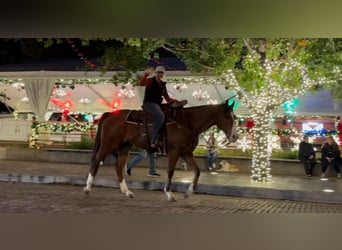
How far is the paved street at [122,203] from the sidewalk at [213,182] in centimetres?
42

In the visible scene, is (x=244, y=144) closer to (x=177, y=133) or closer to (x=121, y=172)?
(x=121, y=172)

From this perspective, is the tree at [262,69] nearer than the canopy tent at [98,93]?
Yes

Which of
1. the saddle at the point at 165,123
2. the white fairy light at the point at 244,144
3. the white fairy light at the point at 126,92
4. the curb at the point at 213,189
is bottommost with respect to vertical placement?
the curb at the point at 213,189

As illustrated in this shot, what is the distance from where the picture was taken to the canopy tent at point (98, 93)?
1656cm

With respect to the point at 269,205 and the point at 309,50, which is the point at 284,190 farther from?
the point at 309,50

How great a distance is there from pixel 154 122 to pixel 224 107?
4.43ft

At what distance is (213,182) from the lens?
452 inches

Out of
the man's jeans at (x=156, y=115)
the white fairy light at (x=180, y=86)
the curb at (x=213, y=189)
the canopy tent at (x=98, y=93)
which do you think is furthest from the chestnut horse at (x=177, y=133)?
the white fairy light at (x=180, y=86)

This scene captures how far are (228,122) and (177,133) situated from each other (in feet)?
3.23

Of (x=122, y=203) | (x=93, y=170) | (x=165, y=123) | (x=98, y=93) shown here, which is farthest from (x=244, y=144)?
(x=122, y=203)

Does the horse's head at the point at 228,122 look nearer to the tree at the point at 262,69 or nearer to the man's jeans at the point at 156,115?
the man's jeans at the point at 156,115

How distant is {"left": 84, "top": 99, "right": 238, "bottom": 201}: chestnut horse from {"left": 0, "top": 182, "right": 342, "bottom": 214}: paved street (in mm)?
418

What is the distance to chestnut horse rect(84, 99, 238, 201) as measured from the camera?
8758mm

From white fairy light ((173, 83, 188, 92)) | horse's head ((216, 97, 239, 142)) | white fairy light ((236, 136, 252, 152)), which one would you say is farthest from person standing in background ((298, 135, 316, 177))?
horse's head ((216, 97, 239, 142))
